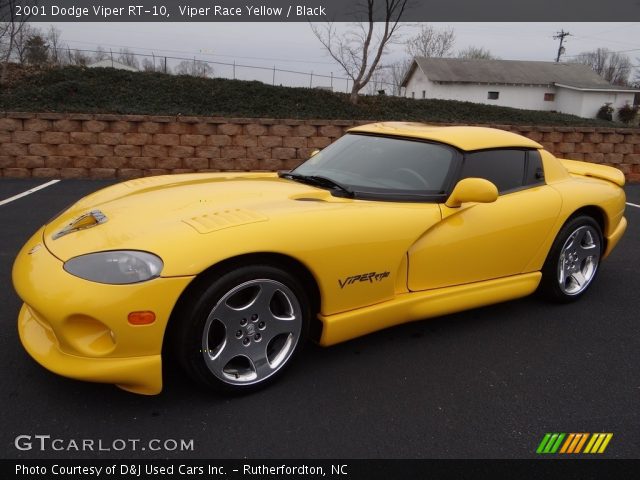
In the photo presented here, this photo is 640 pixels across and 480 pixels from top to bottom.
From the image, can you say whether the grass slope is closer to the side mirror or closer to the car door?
the car door

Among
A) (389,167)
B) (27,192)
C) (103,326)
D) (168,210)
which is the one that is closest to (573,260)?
(389,167)

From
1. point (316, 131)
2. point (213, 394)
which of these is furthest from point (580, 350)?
point (316, 131)

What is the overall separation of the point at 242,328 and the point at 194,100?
9377 millimetres

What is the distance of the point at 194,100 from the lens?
10.6 metres

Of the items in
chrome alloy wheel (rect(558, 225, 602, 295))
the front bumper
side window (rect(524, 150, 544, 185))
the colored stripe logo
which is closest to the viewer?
the front bumper

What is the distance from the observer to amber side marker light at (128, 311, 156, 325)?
194cm

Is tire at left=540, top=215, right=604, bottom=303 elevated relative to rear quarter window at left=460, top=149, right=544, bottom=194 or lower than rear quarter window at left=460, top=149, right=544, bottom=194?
lower

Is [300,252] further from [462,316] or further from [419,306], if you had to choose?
[462,316]

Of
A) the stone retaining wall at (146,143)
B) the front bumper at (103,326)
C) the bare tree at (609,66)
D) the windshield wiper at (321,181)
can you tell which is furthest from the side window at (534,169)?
the bare tree at (609,66)

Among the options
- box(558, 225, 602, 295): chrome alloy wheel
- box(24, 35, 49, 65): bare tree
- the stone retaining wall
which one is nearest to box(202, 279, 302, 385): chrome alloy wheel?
box(558, 225, 602, 295): chrome alloy wheel

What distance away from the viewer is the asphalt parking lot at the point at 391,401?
2023 mm

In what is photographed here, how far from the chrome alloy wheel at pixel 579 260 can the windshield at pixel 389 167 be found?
1.19 metres

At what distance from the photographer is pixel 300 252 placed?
88.5 inches

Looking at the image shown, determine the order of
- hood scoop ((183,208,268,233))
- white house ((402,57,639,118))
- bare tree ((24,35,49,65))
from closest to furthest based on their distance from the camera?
hood scoop ((183,208,268,233))
bare tree ((24,35,49,65))
white house ((402,57,639,118))
